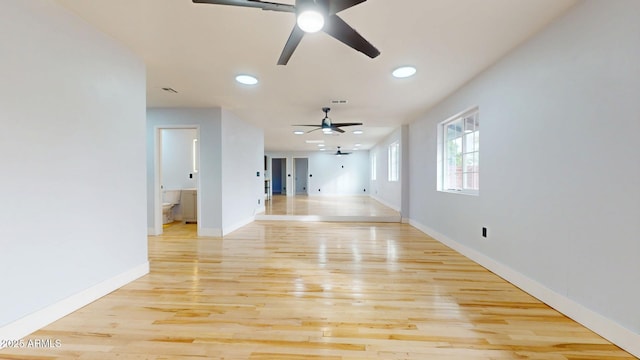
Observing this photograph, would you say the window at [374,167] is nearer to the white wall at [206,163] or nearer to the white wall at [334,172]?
the white wall at [334,172]

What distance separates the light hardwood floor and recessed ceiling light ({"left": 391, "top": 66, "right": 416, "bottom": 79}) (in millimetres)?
2239

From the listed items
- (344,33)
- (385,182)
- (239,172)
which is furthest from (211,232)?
(385,182)

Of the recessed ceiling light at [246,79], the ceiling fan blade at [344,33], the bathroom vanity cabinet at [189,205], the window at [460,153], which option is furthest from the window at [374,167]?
the ceiling fan blade at [344,33]

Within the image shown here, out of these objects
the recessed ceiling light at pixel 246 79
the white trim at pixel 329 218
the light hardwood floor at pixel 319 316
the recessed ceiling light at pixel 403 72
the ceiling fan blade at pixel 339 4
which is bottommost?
the light hardwood floor at pixel 319 316

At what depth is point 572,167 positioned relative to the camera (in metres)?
1.90

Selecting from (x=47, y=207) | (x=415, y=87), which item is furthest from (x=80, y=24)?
(x=415, y=87)

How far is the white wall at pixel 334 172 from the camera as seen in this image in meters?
13.0

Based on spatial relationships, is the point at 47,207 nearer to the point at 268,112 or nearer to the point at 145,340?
the point at 145,340

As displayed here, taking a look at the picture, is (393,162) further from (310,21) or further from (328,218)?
(310,21)

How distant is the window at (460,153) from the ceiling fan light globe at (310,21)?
8.64ft

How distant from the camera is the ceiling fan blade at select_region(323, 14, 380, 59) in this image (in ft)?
5.14

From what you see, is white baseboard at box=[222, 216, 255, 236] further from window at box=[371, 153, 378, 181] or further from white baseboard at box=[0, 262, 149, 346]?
window at box=[371, 153, 378, 181]

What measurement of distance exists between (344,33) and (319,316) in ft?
6.54

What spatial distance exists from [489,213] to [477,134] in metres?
1.06
